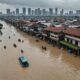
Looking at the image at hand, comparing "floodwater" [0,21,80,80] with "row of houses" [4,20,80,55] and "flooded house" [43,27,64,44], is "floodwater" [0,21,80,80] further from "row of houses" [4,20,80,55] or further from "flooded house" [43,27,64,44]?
"flooded house" [43,27,64,44]

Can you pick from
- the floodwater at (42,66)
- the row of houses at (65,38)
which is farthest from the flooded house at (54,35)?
the floodwater at (42,66)

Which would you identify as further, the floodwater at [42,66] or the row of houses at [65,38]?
the row of houses at [65,38]

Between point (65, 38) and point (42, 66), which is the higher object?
point (65, 38)

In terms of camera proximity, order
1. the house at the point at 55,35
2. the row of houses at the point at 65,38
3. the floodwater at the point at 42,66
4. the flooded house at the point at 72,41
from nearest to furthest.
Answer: the floodwater at the point at 42,66
the flooded house at the point at 72,41
the row of houses at the point at 65,38
the house at the point at 55,35

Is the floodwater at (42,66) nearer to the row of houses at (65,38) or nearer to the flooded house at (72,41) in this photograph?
the flooded house at (72,41)

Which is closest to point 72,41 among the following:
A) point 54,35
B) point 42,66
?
point 54,35

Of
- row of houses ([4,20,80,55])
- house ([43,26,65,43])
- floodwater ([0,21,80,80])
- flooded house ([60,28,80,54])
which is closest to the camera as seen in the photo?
floodwater ([0,21,80,80])

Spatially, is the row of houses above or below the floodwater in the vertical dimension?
above

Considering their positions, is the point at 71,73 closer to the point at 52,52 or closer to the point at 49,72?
the point at 49,72

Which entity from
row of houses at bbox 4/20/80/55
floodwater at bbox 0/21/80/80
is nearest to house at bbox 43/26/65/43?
row of houses at bbox 4/20/80/55

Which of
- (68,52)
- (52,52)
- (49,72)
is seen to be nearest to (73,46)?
(68,52)

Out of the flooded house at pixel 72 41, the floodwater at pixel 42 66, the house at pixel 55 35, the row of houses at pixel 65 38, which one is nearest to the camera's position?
the floodwater at pixel 42 66

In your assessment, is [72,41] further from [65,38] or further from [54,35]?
[54,35]
